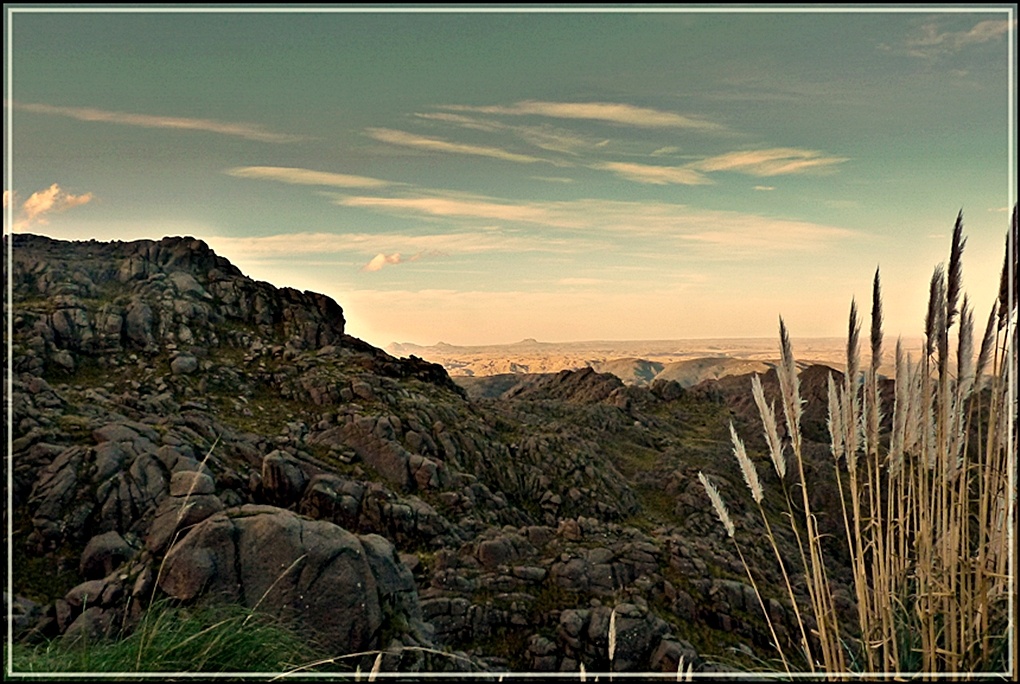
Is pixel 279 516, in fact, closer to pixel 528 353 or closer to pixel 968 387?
pixel 528 353

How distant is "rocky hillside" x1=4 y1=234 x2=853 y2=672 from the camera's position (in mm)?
5195

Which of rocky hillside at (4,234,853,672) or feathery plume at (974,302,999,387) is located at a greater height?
feathery plume at (974,302,999,387)

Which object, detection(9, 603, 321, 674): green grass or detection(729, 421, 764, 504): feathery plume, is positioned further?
detection(9, 603, 321, 674): green grass

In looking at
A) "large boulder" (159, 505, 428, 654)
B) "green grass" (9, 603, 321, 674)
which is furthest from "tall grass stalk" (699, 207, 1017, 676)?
"large boulder" (159, 505, 428, 654)

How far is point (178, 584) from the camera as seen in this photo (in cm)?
498

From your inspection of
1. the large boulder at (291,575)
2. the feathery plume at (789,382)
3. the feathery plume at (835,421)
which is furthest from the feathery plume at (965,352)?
the large boulder at (291,575)

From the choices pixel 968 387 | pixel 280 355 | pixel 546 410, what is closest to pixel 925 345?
pixel 968 387

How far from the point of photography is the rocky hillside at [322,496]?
5195mm

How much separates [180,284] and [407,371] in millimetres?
5251

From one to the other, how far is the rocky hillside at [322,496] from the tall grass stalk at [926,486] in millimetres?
920

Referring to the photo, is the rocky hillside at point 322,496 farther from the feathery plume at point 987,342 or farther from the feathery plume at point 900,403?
the feathery plume at point 987,342

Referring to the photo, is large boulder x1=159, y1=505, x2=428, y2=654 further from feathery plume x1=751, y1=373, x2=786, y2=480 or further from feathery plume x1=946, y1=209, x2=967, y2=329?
feathery plume x1=946, y1=209, x2=967, y2=329

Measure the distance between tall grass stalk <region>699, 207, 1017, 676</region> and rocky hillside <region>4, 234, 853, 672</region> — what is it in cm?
92

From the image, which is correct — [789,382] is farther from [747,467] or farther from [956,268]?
[956,268]
